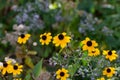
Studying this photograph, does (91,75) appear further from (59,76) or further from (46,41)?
(46,41)

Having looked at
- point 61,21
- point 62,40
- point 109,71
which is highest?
point 61,21

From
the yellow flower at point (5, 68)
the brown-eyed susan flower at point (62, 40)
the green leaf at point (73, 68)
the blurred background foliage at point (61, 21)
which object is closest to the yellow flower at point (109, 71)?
the green leaf at point (73, 68)

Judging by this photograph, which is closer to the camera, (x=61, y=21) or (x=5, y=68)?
(x=5, y=68)

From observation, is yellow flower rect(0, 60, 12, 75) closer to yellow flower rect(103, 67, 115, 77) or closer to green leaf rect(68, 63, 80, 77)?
green leaf rect(68, 63, 80, 77)

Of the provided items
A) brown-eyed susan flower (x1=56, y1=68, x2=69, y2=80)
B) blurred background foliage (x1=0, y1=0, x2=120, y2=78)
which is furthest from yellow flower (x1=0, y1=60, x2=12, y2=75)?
blurred background foliage (x1=0, y1=0, x2=120, y2=78)

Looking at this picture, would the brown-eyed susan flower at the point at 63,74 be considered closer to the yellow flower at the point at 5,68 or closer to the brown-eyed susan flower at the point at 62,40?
the brown-eyed susan flower at the point at 62,40

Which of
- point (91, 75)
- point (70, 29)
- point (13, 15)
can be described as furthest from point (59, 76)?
point (13, 15)

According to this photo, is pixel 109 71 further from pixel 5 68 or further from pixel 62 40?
pixel 5 68

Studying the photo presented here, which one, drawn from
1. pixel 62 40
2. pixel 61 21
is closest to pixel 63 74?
pixel 62 40
